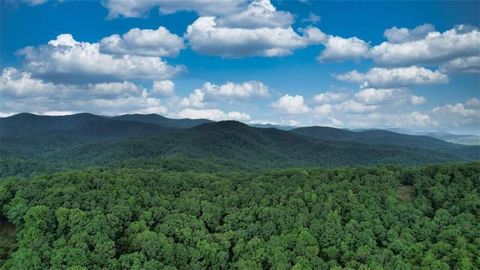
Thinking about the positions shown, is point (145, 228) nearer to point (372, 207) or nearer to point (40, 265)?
point (40, 265)

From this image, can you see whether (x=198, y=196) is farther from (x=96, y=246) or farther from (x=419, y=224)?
(x=419, y=224)

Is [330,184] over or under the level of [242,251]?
over

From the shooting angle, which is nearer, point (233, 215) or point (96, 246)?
point (96, 246)

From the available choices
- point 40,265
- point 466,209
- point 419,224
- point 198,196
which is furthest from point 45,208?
point 466,209

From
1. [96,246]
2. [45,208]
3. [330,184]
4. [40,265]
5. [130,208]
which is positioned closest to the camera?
[40,265]

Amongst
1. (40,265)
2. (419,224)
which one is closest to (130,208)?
(40,265)

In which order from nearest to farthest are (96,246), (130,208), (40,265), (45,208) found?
1. (40,265)
2. (96,246)
3. (45,208)
4. (130,208)
